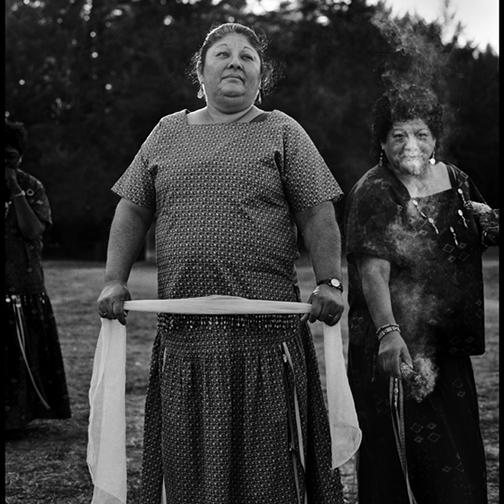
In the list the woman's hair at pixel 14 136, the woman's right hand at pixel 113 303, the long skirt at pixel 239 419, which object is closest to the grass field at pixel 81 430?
the long skirt at pixel 239 419

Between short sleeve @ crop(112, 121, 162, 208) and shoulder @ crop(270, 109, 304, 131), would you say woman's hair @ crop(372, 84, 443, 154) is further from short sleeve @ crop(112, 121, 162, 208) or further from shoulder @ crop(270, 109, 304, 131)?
short sleeve @ crop(112, 121, 162, 208)

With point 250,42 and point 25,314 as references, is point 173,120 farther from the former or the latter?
point 25,314

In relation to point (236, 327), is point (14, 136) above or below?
above

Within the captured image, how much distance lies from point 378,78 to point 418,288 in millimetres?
924

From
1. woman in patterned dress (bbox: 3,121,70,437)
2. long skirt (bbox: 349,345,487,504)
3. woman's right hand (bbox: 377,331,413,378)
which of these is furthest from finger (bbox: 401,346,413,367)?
woman in patterned dress (bbox: 3,121,70,437)

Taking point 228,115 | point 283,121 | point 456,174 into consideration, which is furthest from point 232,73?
point 456,174

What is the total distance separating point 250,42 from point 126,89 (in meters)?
20.6

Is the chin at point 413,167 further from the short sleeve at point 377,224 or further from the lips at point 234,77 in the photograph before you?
the lips at point 234,77

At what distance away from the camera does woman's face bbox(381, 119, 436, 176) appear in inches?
144

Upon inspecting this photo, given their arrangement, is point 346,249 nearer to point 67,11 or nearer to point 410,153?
point 410,153

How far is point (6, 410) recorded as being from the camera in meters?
5.82

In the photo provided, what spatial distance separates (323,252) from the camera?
126 inches

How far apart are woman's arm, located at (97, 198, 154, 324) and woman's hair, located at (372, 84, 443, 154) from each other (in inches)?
40.8

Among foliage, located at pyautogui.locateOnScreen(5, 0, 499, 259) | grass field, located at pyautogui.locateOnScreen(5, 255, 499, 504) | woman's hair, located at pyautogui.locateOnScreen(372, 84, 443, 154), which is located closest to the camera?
woman's hair, located at pyautogui.locateOnScreen(372, 84, 443, 154)
